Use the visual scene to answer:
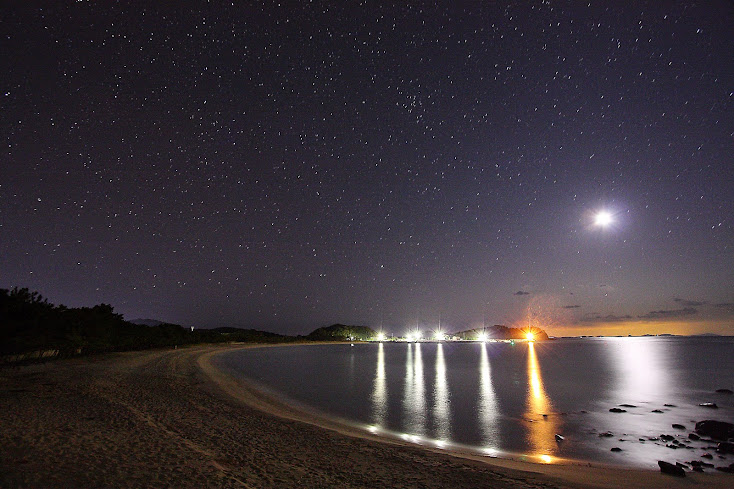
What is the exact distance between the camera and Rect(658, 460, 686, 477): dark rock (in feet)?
48.1

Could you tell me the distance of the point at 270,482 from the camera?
9.75m

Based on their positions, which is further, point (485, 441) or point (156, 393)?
point (156, 393)

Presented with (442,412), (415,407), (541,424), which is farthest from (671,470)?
(415,407)

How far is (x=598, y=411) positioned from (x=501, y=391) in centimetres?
1161

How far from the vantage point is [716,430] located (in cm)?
2103

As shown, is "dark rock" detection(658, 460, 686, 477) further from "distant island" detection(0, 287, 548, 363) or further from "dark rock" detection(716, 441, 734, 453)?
"distant island" detection(0, 287, 548, 363)

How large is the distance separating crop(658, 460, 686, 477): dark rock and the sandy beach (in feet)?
0.99

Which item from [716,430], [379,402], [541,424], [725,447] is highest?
[716,430]

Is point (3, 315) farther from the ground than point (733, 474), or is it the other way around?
point (3, 315)

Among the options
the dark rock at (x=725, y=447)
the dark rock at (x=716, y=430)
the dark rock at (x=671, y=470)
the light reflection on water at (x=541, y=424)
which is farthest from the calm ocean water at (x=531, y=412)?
the dark rock at (x=671, y=470)

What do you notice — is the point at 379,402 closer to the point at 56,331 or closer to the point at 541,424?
the point at 541,424

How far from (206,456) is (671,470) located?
16.9 metres

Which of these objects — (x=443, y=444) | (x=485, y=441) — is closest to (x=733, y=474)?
(x=485, y=441)

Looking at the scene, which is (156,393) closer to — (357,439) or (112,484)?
(357,439)
